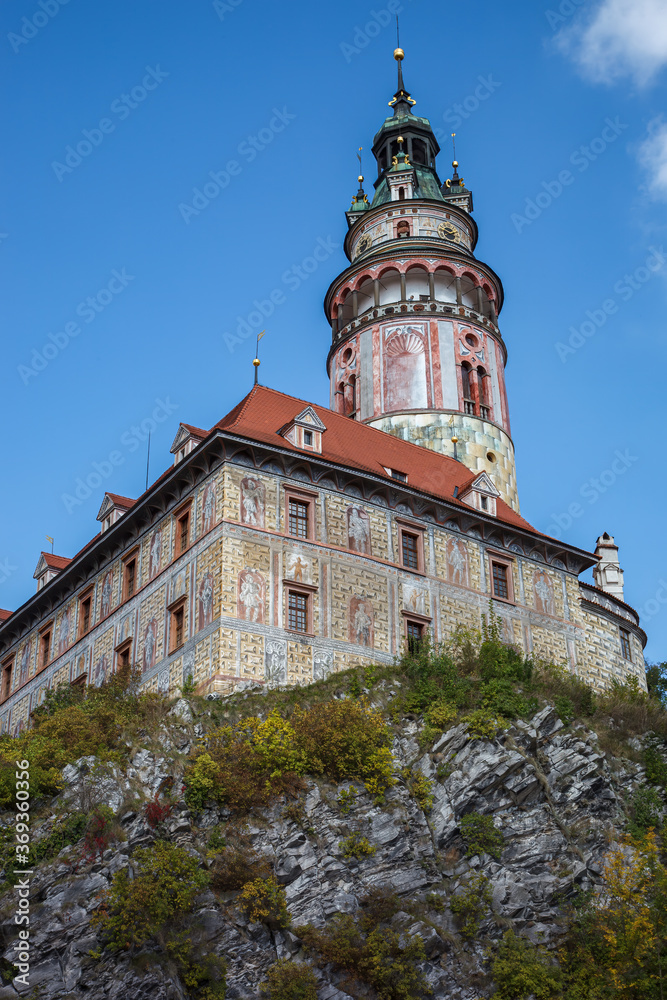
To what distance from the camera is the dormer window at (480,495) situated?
44.0 metres

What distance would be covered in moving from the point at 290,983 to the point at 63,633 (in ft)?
66.2

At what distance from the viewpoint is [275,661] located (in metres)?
36.0

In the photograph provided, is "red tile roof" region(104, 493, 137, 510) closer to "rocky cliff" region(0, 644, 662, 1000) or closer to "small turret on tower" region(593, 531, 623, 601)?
"rocky cliff" region(0, 644, 662, 1000)

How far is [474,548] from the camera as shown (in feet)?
140

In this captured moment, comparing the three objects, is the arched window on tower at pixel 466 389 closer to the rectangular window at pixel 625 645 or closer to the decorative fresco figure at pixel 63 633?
the rectangular window at pixel 625 645

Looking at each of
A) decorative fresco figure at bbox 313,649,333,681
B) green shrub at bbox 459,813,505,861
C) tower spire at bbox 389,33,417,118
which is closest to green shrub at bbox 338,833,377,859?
green shrub at bbox 459,813,505,861

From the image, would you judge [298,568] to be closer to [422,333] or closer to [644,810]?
[644,810]

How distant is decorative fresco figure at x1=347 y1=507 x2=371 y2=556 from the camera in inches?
1555

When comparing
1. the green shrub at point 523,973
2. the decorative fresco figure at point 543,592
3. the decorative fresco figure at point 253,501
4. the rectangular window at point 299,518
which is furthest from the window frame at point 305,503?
the green shrub at point 523,973

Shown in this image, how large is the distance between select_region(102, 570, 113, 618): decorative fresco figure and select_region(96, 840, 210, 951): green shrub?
46.7ft

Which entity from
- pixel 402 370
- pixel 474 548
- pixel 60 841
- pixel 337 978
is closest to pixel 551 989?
pixel 337 978

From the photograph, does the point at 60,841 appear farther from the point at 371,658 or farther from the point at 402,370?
the point at 402,370

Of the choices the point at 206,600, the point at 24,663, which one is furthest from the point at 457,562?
the point at 24,663

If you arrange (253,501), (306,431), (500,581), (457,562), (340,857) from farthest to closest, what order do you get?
(500,581), (457,562), (306,431), (253,501), (340,857)
